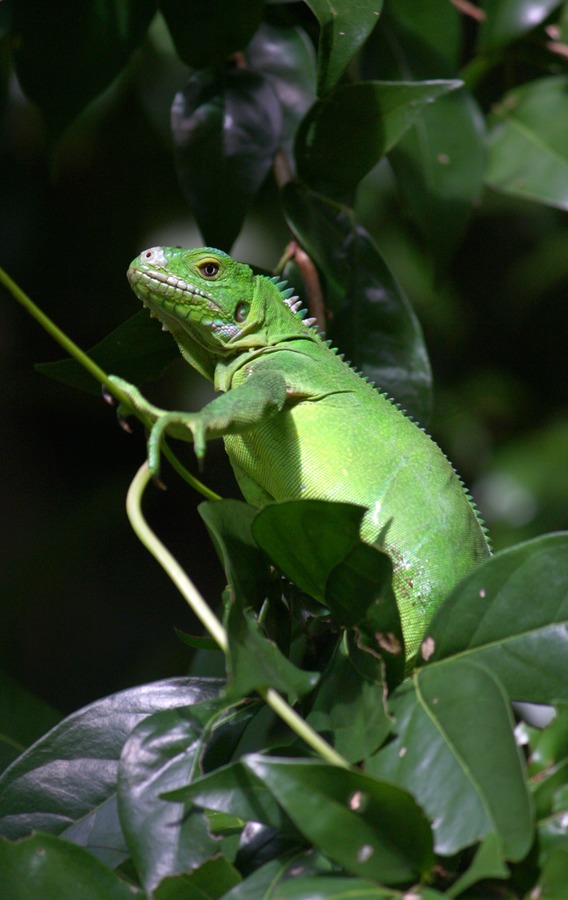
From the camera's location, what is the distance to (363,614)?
4.39 ft

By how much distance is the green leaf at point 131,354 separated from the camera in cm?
181

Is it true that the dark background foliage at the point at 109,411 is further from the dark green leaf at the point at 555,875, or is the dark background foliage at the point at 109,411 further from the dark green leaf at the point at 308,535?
the dark green leaf at the point at 555,875

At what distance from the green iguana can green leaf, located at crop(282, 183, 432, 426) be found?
40 cm

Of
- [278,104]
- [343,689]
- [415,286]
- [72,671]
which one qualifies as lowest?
[72,671]

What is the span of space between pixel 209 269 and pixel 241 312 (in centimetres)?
11

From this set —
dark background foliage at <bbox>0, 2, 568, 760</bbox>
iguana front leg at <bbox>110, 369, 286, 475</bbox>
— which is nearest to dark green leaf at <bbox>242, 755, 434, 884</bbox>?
iguana front leg at <bbox>110, 369, 286, 475</bbox>

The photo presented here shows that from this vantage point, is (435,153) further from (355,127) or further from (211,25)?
(211,25)

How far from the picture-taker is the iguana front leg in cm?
134

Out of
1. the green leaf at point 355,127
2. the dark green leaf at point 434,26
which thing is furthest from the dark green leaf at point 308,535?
the dark green leaf at point 434,26

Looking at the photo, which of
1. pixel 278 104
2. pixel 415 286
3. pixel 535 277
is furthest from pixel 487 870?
pixel 535 277

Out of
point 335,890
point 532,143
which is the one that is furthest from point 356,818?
point 532,143

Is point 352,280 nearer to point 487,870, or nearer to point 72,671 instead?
point 487,870

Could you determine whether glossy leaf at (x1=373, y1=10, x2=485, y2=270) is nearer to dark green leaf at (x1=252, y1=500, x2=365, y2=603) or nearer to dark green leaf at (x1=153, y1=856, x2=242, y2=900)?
dark green leaf at (x1=252, y1=500, x2=365, y2=603)

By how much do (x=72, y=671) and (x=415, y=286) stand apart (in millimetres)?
2677
